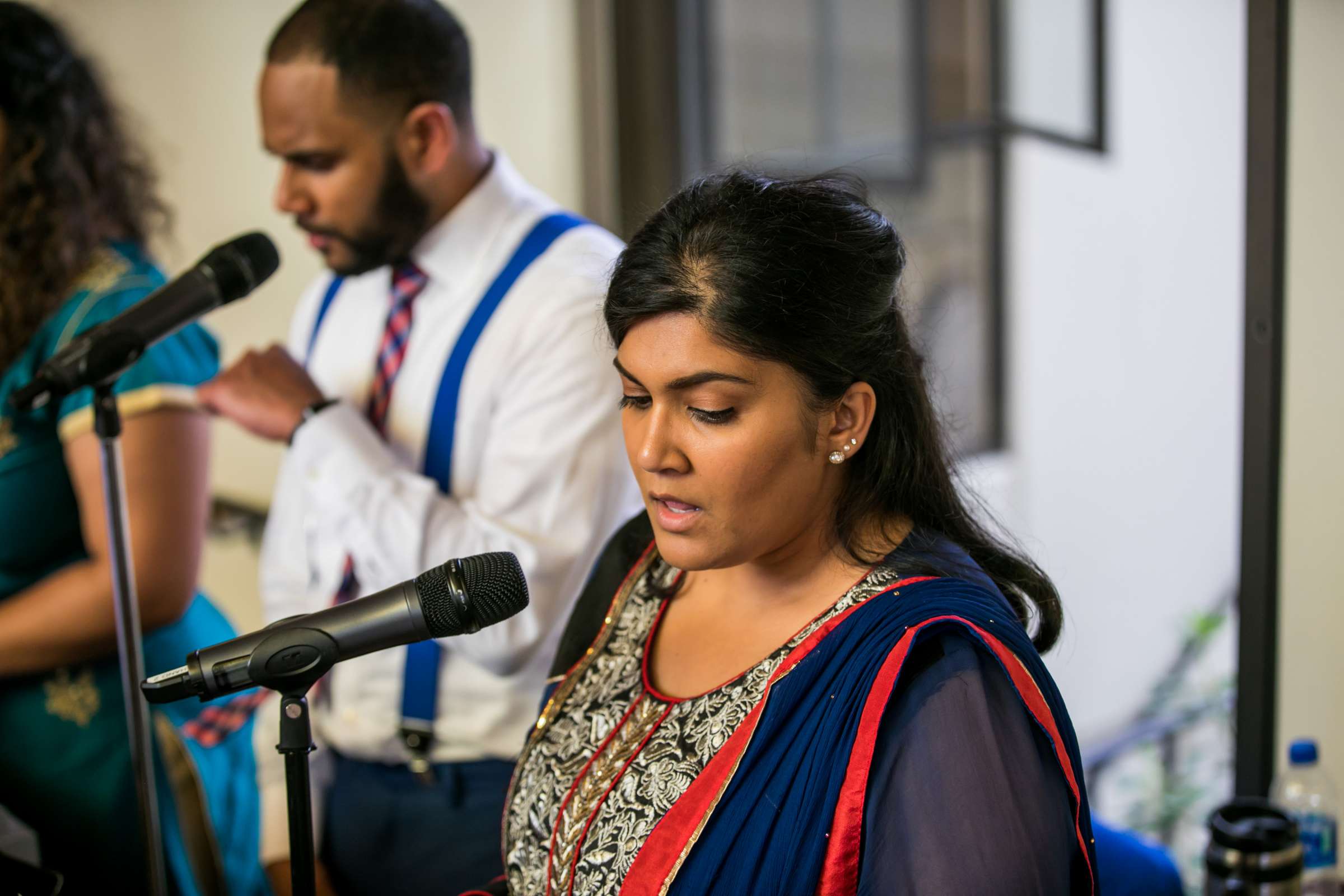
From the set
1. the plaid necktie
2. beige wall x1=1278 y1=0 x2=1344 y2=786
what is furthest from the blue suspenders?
beige wall x1=1278 y1=0 x2=1344 y2=786

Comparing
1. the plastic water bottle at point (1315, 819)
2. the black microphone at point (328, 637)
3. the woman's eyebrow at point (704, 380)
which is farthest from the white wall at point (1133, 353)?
the black microphone at point (328, 637)

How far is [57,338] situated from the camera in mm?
1851

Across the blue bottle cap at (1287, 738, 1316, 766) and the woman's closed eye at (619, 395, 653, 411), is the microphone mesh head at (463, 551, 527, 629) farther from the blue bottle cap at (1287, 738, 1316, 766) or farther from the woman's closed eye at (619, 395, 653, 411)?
the blue bottle cap at (1287, 738, 1316, 766)

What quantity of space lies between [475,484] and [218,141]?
1209 millimetres

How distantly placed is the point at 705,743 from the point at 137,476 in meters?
1.05

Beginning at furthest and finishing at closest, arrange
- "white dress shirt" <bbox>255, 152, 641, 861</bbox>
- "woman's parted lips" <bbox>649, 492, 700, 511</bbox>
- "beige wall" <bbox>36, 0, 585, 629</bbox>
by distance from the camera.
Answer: "beige wall" <bbox>36, 0, 585, 629</bbox>, "white dress shirt" <bbox>255, 152, 641, 861</bbox>, "woman's parted lips" <bbox>649, 492, 700, 511</bbox>

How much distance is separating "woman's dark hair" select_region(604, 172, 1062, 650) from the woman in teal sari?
911 mm

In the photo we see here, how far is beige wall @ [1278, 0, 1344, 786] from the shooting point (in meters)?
1.77

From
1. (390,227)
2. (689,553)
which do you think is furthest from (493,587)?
(390,227)

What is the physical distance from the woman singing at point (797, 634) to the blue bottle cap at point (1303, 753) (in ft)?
2.28

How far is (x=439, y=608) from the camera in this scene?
38.2 inches

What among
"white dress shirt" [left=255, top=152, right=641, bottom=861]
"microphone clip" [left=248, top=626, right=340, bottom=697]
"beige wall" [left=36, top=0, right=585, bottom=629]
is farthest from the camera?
"beige wall" [left=36, top=0, right=585, bottom=629]

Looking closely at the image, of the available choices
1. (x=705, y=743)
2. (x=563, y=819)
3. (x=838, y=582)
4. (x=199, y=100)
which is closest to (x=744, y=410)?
(x=838, y=582)

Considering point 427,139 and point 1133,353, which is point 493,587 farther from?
point 1133,353
